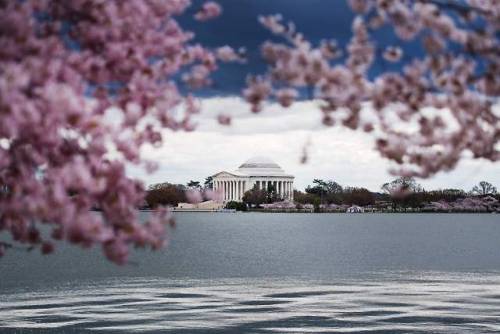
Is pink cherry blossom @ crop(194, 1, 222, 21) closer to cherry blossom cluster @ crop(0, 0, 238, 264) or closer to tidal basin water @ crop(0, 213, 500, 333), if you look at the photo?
cherry blossom cluster @ crop(0, 0, 238, 264)

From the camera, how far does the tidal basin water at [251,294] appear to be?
105ft

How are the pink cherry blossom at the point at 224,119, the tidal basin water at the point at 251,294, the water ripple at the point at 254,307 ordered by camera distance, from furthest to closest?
the tidal basin water at the point at 251,294, the water ripple at the point at 254,307, the pink cherry blossom at the point at 224,119

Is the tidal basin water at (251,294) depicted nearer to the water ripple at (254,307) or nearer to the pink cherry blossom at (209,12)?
the water ripple at (254,307)

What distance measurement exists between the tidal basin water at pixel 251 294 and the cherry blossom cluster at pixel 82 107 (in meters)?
23.6

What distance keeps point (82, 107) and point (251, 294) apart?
124 ft

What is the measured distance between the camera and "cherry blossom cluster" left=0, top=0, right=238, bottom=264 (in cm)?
606

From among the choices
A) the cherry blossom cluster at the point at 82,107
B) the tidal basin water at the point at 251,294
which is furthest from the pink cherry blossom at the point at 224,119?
the tidal basin water at the point at 251,294

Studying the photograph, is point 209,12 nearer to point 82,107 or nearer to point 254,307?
point 82,107

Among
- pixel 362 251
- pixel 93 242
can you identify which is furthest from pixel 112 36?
pixel 362 251

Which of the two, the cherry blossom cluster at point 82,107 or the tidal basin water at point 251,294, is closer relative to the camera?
the cherry blossom cluster at point 82,107

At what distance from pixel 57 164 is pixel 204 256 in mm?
71233

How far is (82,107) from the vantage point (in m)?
6.06

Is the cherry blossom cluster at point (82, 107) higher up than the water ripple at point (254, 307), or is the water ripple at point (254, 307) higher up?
the cherry blossom cluster at point (82, 107)

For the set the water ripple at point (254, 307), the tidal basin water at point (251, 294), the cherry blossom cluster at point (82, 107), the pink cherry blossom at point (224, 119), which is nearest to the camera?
the cherry blossom cluster at point (82, 107)
